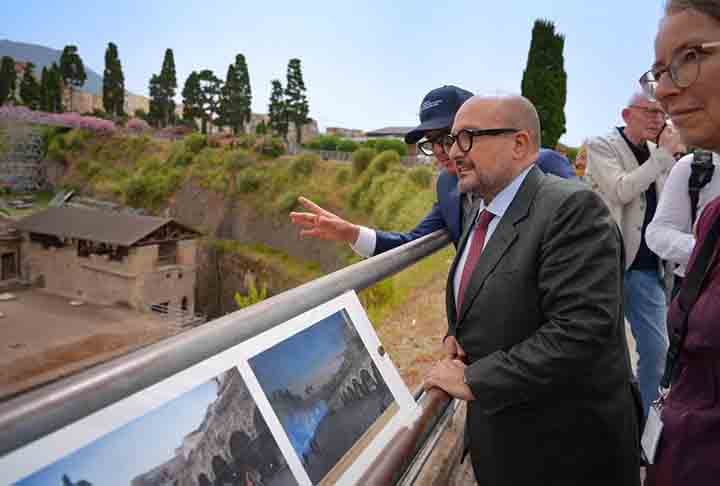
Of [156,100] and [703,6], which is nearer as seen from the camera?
[703,6]

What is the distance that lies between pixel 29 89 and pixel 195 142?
12.9 meters

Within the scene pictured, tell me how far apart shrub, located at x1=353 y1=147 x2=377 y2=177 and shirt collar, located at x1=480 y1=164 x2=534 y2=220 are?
69.3ft

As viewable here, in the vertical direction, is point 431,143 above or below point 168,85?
below

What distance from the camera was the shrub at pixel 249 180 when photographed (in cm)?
2931

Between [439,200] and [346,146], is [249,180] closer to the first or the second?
[346,146]

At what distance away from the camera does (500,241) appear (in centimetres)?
96

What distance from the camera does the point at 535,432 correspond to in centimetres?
99

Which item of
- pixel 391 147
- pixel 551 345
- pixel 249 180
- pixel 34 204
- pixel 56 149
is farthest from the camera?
pixel 249 180

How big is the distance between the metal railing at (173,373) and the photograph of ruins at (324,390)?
0.06m

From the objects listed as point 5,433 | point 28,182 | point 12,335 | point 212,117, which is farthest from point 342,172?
point 5,433

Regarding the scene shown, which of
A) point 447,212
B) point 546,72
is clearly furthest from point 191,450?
point 546,72

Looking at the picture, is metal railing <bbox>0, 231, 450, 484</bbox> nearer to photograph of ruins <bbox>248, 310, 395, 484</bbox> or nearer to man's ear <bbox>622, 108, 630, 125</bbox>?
photograph of ruins <bbox>248, 310, 395, 484</bbox>

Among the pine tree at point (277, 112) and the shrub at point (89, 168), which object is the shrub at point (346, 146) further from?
the shrub at point (89, 168)

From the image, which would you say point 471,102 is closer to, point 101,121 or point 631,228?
point 631,228
